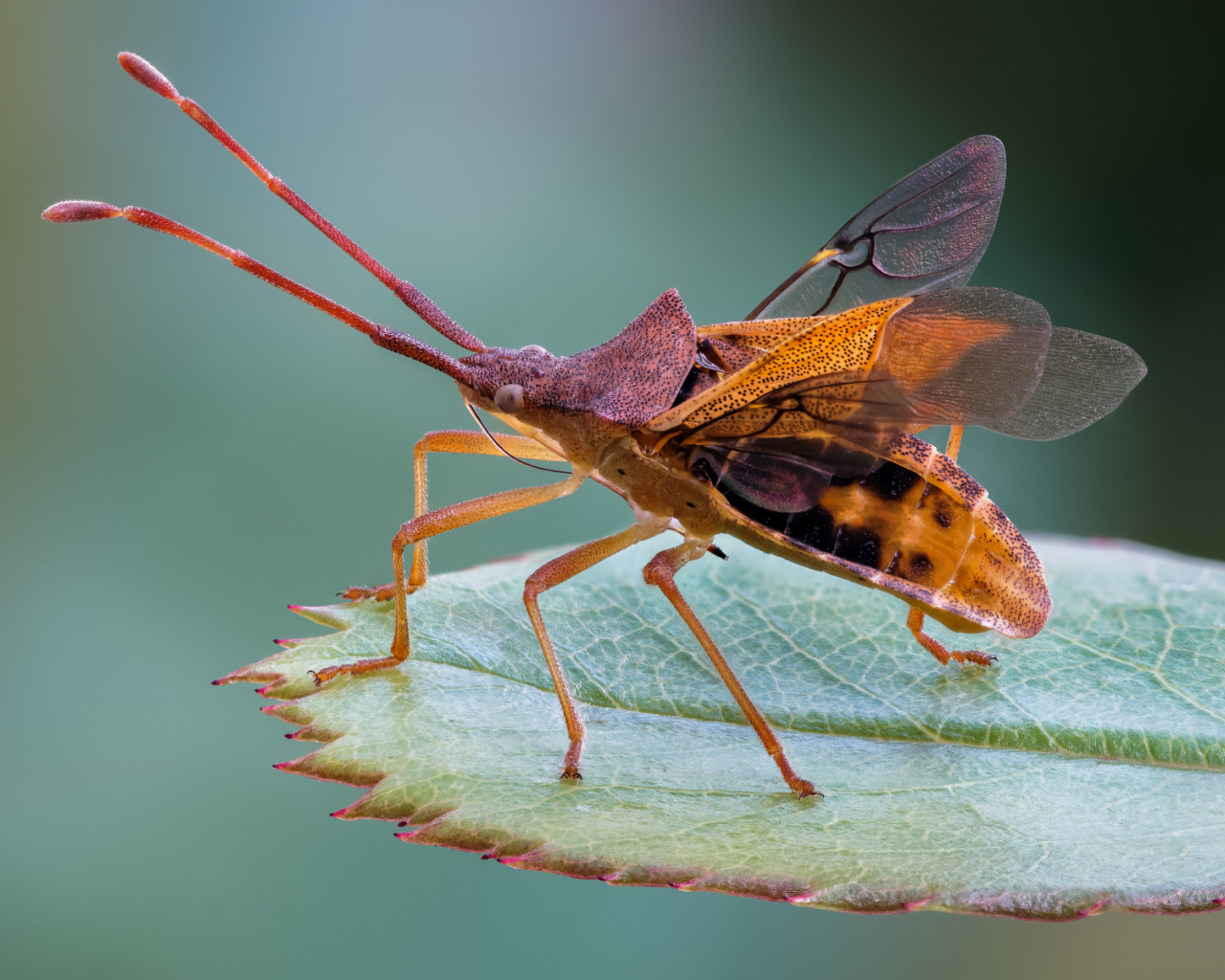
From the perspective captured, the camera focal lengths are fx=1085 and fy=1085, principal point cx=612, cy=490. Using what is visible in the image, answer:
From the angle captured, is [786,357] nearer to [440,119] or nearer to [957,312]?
[957,312]

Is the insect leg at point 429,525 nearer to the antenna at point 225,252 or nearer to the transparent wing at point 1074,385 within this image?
the antenna at point 225,252

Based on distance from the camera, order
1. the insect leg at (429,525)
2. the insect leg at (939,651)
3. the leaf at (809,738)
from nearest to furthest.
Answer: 1. the leaf at (809,738)
2. the insect leg at (429,525)
3. the insect leg at (939,651)

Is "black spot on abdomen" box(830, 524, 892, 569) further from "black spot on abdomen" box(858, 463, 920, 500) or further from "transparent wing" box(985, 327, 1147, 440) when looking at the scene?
"transparent wing" box(985, 327, 1147, 440)

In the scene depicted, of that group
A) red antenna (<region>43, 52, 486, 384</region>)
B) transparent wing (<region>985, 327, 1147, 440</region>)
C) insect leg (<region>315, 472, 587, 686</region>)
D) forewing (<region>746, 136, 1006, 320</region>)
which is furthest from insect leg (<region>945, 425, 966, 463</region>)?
red antenna (<region>43, 52, 486, 384</region>)

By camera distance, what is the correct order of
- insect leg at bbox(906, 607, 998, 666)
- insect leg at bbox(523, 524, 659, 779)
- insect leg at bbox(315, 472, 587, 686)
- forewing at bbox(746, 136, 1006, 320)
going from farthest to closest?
1. forewing at bbox(746, 136, 1006, 320)
2. insect leg at bbox(906, 607, 998, 666)
3. insect leg at bbox(315, 472, 587, 686)
4. insect leg at bbox(523, 524, 659, 779)

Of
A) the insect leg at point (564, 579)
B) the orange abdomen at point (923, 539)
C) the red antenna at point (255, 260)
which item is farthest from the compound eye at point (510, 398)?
the orange abdomen at point (923, 539)

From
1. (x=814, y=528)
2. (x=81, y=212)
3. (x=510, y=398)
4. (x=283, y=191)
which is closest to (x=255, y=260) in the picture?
(x=283, y=191)

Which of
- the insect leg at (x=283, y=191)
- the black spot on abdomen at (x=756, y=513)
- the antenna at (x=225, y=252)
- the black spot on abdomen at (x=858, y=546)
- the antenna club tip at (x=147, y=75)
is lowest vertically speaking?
the black spot on abdomen at (x=858, y=546)
